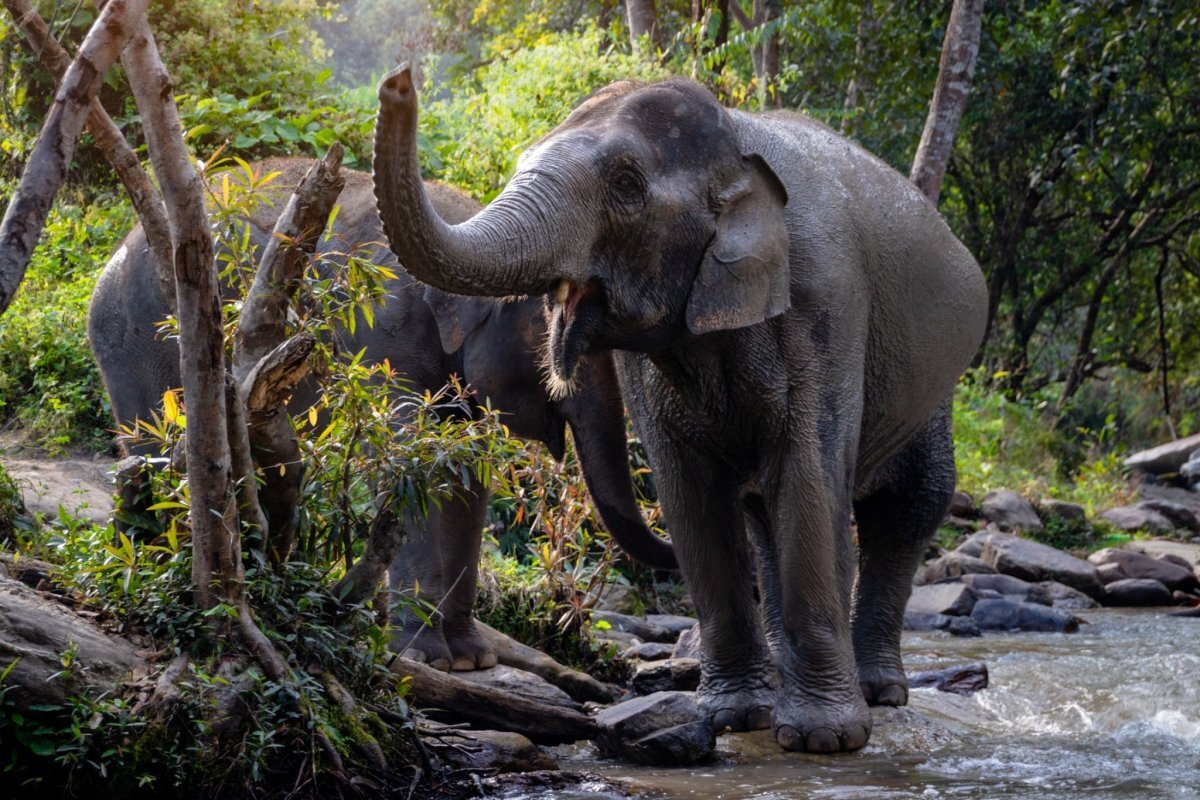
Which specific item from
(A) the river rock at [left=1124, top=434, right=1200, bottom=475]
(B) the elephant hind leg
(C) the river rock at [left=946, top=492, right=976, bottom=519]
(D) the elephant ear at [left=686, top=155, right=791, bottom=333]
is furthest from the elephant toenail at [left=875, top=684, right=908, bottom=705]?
(A) the river rock at [left=1124, top=434, right=1200, bottom=475]

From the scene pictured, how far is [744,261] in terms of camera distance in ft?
18.0

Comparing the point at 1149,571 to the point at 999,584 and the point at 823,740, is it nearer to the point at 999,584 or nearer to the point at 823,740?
the point at 999,584

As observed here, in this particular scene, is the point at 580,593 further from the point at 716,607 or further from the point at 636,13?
the point at 636,13

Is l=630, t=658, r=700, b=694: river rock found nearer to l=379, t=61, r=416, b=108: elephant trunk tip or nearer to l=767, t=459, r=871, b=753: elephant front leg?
l=767, t=459, r=871, b=753: elephant front leg

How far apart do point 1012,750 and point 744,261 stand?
224cm

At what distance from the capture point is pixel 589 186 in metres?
5.25

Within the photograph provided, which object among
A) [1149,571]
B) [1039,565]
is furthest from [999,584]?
[1149,571]

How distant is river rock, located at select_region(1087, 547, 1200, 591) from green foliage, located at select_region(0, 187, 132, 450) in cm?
882

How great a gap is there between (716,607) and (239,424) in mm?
2456

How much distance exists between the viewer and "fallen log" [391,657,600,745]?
18.3ft

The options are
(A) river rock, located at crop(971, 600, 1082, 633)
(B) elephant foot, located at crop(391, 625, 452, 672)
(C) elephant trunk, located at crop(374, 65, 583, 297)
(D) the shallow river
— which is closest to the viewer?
(C) elephant trunk, located at crop(374, 65, 583, 297)

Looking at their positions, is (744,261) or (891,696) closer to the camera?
(744,261)

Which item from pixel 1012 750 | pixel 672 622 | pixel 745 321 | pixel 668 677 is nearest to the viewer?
pixel 745 321

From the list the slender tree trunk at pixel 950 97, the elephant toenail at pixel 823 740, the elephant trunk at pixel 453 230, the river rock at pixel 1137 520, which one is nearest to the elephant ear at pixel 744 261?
the elephant trunk at pixel 453 230
